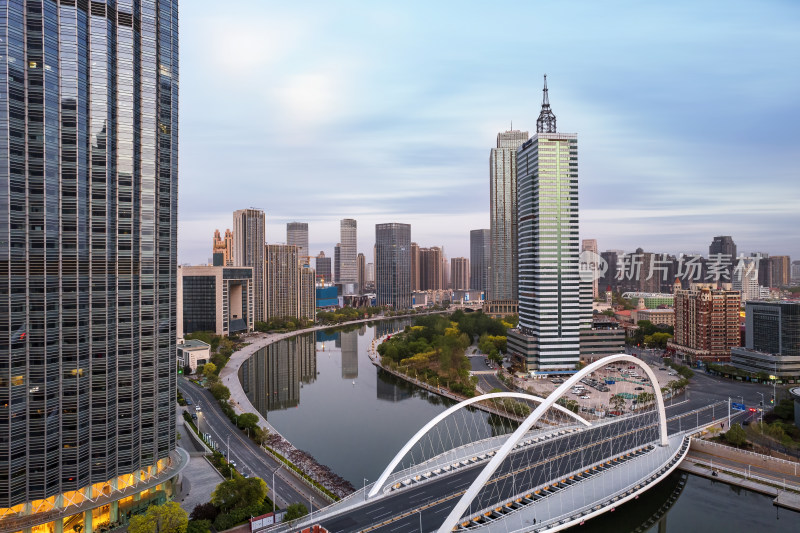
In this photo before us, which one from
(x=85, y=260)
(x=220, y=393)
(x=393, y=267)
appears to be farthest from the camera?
(x=393, y=267)

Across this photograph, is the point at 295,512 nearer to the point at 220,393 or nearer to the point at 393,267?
the point at 220,393

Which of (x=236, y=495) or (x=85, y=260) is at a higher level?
(x=85, y=260)

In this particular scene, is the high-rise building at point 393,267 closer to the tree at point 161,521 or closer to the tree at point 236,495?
the tree at point 236,495

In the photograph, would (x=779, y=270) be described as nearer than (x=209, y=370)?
No

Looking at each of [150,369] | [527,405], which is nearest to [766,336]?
[527,405]

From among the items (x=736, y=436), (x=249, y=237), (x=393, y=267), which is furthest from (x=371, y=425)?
(x=393, y=267)

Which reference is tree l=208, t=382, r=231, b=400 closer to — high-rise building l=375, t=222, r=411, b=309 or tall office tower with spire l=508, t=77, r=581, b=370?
tall office tower with spire l=508, t=77, r=581, b=370

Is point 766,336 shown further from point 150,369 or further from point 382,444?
point 150,369
